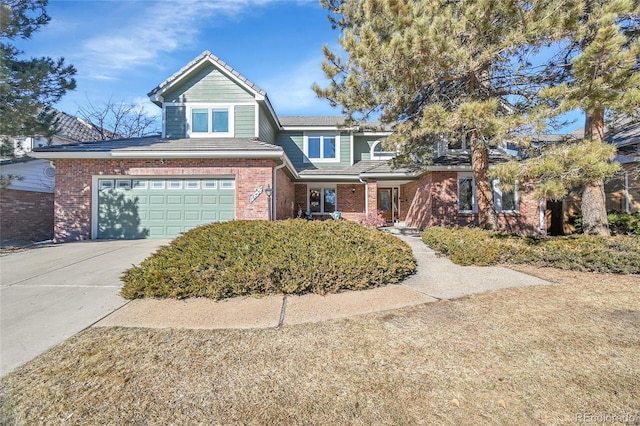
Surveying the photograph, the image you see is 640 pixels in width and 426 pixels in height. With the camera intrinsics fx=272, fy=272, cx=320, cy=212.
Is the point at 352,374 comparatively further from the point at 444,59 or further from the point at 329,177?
the point at 329,177

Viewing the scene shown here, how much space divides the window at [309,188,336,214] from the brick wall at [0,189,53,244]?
41.4ft

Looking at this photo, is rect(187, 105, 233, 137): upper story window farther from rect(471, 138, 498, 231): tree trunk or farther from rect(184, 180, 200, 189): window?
rect(471, 138, 498, 231): tree trunk

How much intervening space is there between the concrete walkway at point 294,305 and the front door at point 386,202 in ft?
35.5

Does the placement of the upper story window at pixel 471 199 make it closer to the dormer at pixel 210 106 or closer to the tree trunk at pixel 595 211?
the tree trunk at pixel 595 211

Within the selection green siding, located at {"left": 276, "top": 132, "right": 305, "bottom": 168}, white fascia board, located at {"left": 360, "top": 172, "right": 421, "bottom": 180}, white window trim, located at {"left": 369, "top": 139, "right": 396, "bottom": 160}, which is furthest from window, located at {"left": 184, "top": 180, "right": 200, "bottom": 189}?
white window trim, located at {"left": 369, "top": 139, "right": 396, "bottom": 160}

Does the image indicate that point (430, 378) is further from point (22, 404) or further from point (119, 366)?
point (22, 404)

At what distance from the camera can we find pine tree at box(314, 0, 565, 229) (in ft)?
18.2

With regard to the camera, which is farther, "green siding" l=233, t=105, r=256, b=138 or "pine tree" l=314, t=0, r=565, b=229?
"green siding" l=233, t=105, r=256, b=138

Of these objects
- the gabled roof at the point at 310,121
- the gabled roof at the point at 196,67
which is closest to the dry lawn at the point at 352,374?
the gabled roof at the point at 196,67

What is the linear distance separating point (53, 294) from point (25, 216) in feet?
36.3

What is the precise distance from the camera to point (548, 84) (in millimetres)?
7316

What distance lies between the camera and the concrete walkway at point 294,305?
3760mm

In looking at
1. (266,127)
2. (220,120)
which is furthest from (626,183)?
(220,120)

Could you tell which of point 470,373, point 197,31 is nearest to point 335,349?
point 470,373
